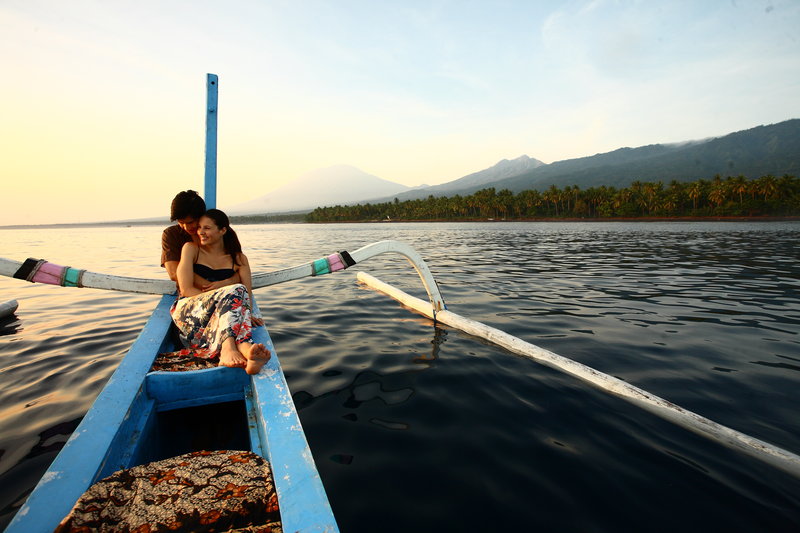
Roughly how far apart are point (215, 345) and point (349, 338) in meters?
2.69

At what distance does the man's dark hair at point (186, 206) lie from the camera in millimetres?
4043

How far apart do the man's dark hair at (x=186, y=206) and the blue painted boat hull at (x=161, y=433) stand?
1286mm

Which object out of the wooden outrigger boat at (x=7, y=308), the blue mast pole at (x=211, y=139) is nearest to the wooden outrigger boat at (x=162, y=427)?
the blue mast pole at (x=211, y=139)

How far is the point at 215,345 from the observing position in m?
3.47

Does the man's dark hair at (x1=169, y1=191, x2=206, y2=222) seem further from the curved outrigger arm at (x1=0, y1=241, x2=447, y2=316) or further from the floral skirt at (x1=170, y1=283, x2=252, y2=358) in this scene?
the curved outrigger arm at (x1=0, y1=241, x2=447, y2=316)

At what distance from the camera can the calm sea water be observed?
2.50 meters

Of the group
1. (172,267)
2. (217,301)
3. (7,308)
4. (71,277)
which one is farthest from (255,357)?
(7,308)

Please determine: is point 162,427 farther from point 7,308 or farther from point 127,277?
point 7,308

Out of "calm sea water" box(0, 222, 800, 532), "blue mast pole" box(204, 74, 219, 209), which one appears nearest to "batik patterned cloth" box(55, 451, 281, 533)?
"calm sea water" box(0, 222, 800, 532)

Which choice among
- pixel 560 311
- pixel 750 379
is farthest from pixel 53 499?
pixel 560 311

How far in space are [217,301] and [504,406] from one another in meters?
3.23

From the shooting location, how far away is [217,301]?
3.71 m

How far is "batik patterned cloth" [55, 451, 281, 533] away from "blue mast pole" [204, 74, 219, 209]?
4769 mm

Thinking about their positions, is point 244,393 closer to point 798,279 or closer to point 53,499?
point 53,499
